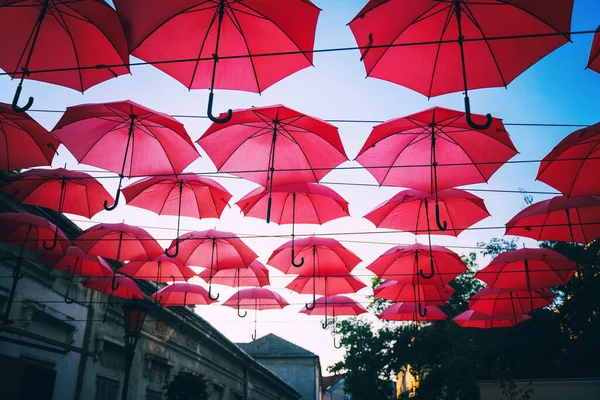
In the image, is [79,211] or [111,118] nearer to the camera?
[111,118]

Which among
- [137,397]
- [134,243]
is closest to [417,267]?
[134,243]

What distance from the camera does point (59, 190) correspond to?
8.07 metres

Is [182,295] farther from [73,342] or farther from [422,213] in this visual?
[422,213]

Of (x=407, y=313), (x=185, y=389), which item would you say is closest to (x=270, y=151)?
(x=185, y=389)

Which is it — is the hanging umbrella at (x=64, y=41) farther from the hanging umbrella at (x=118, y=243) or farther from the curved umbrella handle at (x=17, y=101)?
the hanging umbrella at (x=118, y=243)

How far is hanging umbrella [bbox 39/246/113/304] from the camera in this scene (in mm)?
9016

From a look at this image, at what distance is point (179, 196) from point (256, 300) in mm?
4977

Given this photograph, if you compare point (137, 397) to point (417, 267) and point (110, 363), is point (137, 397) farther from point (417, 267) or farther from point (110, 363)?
point (417, 267)

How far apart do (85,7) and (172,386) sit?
9.40 m

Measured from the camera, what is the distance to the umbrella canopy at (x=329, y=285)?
11.8 meters

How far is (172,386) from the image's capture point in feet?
37.5

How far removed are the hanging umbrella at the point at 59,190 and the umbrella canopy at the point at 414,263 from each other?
6089mm

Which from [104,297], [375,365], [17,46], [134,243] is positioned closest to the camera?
[17,46]

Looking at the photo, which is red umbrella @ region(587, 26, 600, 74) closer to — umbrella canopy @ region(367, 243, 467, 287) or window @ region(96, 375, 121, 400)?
umbrella canopy @ region(367, 243, 467, 287)
